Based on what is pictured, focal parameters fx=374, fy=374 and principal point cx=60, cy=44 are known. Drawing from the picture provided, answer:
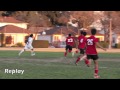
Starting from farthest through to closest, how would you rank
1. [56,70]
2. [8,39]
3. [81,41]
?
[8,39], [81,41], [56,70]

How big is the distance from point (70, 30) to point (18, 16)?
9.45 meters

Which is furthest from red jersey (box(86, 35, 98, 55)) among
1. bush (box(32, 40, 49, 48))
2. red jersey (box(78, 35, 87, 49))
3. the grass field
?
bush (box(32, 40, 49, 48))

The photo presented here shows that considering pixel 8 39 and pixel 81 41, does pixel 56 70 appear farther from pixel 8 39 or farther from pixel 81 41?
pixel 8 39

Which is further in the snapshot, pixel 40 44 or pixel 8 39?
pixel 8 39

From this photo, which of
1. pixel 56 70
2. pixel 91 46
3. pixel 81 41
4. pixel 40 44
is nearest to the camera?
pixel 91 46

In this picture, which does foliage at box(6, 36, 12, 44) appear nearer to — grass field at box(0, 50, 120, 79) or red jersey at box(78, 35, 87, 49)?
red jersey at box(78, 35, 87, 49)

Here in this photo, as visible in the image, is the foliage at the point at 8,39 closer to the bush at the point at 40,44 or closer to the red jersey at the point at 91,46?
the bush at the point at 40,44

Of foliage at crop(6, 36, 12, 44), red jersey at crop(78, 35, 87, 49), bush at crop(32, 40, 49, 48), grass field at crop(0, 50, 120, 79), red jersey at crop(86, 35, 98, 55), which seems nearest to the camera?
grass field at crop(0, 50, 120, 79)

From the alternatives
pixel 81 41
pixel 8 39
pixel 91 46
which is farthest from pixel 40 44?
pixel 91 46

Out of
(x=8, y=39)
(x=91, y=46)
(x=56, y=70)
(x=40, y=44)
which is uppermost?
(x=91, y=46)

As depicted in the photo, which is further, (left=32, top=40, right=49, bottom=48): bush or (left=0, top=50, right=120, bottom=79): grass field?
(left=32, top=40, right=49, bottom=48): bush

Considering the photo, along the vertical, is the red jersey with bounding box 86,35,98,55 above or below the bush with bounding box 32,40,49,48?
above
